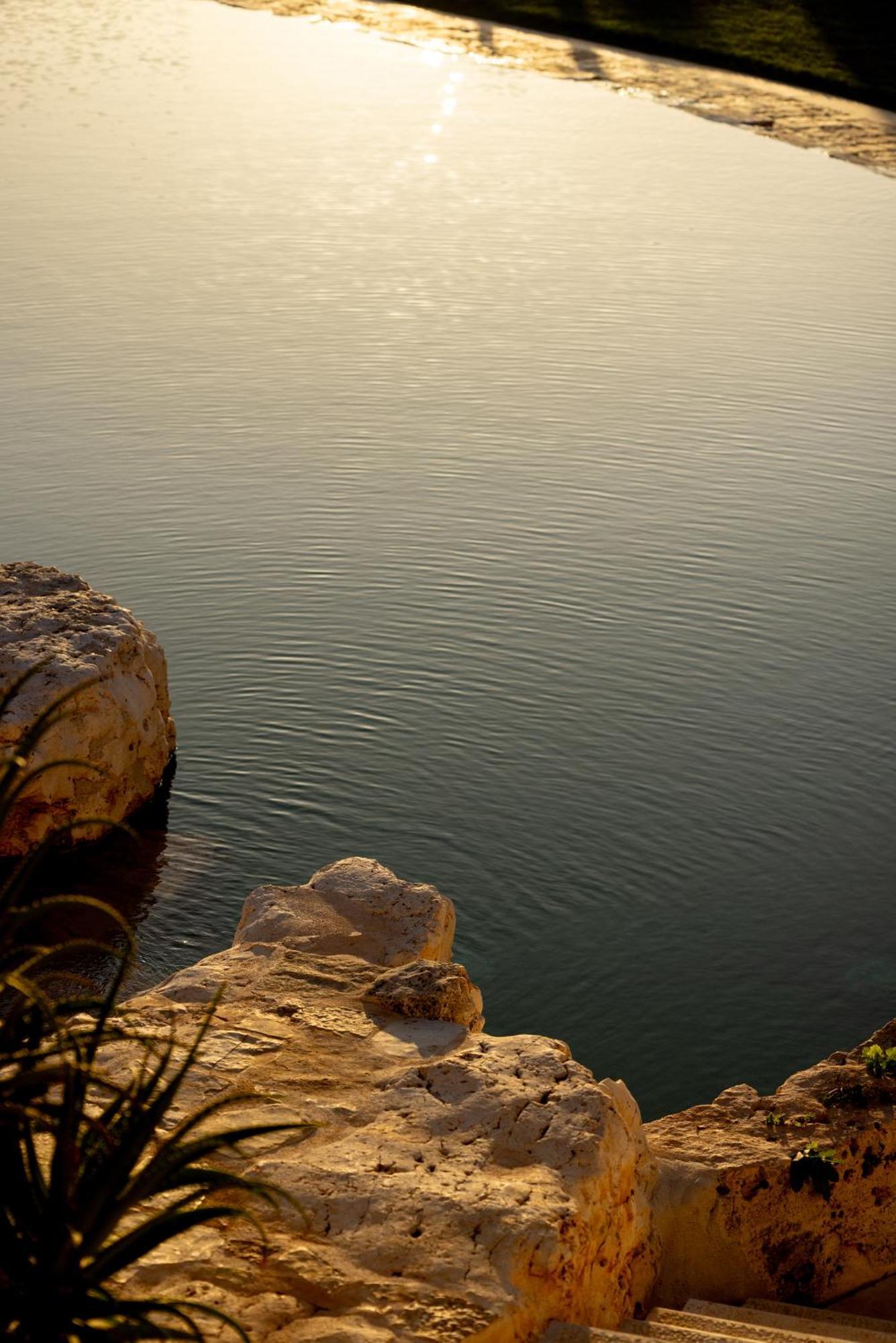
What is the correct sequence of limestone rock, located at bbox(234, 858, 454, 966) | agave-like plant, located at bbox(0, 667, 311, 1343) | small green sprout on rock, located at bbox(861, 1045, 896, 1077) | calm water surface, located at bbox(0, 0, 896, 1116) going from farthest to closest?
calm water surface, located at bbox(0, 0, 896, 1116) < limestone rock, located at bbox(234, 858, 454, 966) < small green sprout on rock, located at bbox(861, 1045, 896, 1077) < agave-like plant, located at bbox(0, 667, 311, 1343)

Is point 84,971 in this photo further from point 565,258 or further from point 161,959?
point 565,258

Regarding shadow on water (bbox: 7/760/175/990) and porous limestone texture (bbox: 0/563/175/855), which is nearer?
shadow on water (bbox: 7/760/175/990)

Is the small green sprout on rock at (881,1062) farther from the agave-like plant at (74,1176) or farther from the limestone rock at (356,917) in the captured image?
the agave-like plant at (74,1176)

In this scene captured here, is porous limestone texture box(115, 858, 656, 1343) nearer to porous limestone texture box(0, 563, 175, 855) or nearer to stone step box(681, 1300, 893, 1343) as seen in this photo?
stone step box(681, 1300, 893, 1343)

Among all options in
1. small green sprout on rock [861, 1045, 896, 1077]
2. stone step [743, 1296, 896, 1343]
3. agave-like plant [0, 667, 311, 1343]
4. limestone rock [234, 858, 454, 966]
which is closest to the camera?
agave-like plant [0, 667, 311, 1343]

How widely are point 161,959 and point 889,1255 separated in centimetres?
359

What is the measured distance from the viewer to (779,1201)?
233 inches

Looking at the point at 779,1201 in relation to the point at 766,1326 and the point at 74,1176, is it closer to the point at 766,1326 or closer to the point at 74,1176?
the point at 766,1326

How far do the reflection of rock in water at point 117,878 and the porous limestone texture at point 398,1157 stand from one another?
1.86m

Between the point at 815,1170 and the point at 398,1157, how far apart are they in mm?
1692

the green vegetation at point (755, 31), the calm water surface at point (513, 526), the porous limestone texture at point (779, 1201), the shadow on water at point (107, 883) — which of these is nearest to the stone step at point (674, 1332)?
the porous limestone texture at point (779, 1201)

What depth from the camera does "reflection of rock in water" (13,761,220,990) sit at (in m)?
8.36

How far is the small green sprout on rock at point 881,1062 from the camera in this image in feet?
20.9

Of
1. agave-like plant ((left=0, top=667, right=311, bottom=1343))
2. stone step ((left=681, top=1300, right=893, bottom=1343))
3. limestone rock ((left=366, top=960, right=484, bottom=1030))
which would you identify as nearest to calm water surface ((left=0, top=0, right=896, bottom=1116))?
limestone rock ((left=366, top=960, right=484, bottom=1030))
